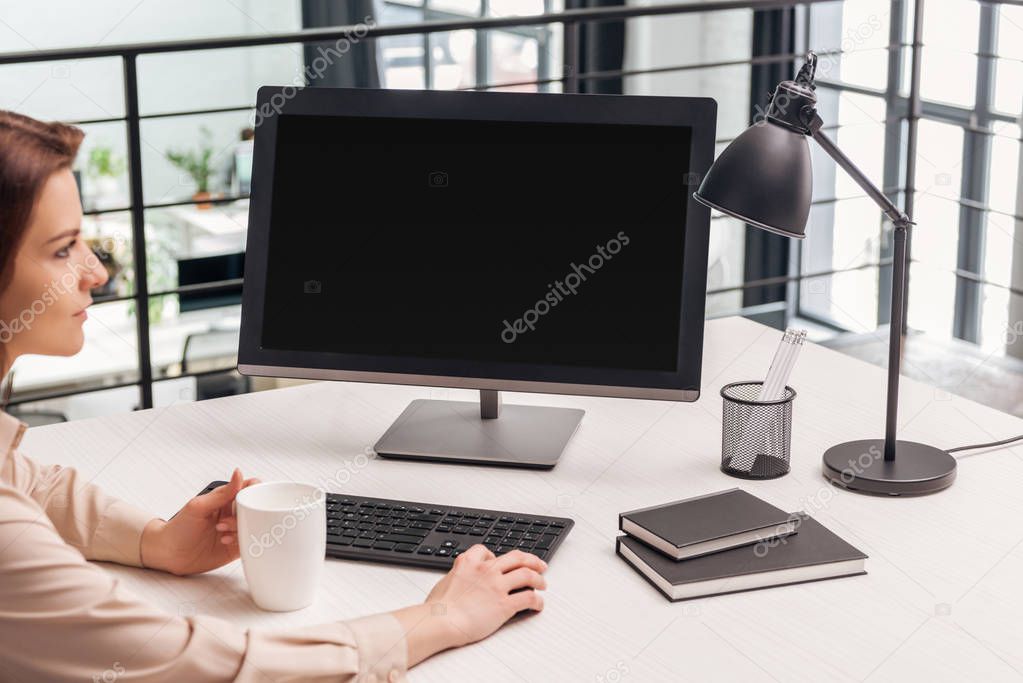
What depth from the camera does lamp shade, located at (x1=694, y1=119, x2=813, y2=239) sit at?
1.17 metres

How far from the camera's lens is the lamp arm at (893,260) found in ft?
4.03

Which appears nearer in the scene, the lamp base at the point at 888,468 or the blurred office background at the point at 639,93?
the lamp base at the point at 888,468

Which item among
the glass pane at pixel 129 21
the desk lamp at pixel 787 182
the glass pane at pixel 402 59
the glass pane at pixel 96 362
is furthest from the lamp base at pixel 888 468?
the glass pane at pixel 129 21

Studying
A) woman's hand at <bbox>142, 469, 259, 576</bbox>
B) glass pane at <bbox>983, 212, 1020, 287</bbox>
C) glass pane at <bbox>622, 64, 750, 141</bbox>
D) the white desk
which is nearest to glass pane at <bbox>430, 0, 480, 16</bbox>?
glass pane at <bbox>622, 64, 750, 141</bbox>

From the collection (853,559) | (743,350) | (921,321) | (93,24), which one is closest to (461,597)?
(853,559)

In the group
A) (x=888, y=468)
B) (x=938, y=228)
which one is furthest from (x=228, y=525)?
(x=938, y=228)

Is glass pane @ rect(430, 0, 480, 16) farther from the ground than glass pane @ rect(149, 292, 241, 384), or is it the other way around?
glass pane @ rect(430, 0, 480, 16)

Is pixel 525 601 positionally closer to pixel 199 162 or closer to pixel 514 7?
pixel 199 162

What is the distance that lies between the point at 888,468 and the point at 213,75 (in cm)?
436

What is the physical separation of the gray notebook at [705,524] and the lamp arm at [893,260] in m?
0.21

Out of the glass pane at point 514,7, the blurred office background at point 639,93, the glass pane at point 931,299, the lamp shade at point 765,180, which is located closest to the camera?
the lamp shade at point 765,180

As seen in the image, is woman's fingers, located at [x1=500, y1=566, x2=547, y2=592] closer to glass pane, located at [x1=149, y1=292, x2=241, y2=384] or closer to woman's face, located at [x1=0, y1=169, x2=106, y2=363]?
woman's face, located at [x1=0, y1=169, x2=106, y2=363]

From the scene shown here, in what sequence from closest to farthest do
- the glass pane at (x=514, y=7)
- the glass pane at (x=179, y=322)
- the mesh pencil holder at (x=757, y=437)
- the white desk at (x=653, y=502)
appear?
the white desk at (x=653, y=502), the mesh pencil holder at (x=757, y=437), the glass pane at (x=179, y=322), the glass pane at (x=514, y=7)

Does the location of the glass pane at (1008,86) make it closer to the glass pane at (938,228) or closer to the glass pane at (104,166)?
the glass pane at (938,228)
